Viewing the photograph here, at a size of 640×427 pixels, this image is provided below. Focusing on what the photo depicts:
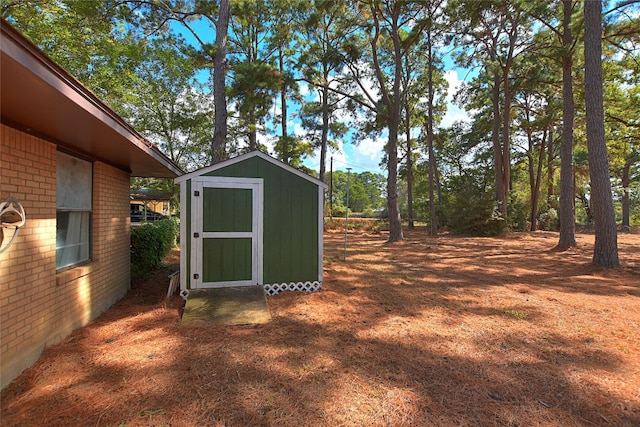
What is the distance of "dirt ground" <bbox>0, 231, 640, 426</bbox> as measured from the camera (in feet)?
6.61

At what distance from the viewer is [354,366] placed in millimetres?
2652

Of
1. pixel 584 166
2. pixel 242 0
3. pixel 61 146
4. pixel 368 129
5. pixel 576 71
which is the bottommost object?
pixel 61 146

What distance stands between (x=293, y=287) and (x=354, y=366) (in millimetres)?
2540

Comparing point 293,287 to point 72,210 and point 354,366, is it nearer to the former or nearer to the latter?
point 354,366

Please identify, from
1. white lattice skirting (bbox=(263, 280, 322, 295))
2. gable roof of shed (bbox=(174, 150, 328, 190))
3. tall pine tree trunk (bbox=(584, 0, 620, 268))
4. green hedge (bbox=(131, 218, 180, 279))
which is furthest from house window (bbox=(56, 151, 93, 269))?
tall pine tree trunk (bbox=(584, 0, 620, 268))

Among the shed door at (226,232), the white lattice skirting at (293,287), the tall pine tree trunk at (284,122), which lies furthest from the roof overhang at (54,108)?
the tall pine tree trunk at (284,122)

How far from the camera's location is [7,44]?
4.75ft

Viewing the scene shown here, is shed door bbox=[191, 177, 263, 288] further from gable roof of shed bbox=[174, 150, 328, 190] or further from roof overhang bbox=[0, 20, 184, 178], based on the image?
roof overhang bbox=[0, 20, 184, 178]

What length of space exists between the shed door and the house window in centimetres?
141

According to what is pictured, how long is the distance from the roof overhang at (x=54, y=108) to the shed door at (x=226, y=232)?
3.49ft

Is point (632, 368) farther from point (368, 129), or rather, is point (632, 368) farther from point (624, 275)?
point (368, 129)

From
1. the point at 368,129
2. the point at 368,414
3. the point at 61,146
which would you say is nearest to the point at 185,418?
the point at 368,414

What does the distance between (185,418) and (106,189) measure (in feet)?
12.9

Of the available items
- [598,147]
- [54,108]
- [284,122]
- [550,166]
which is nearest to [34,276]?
[54,108]
